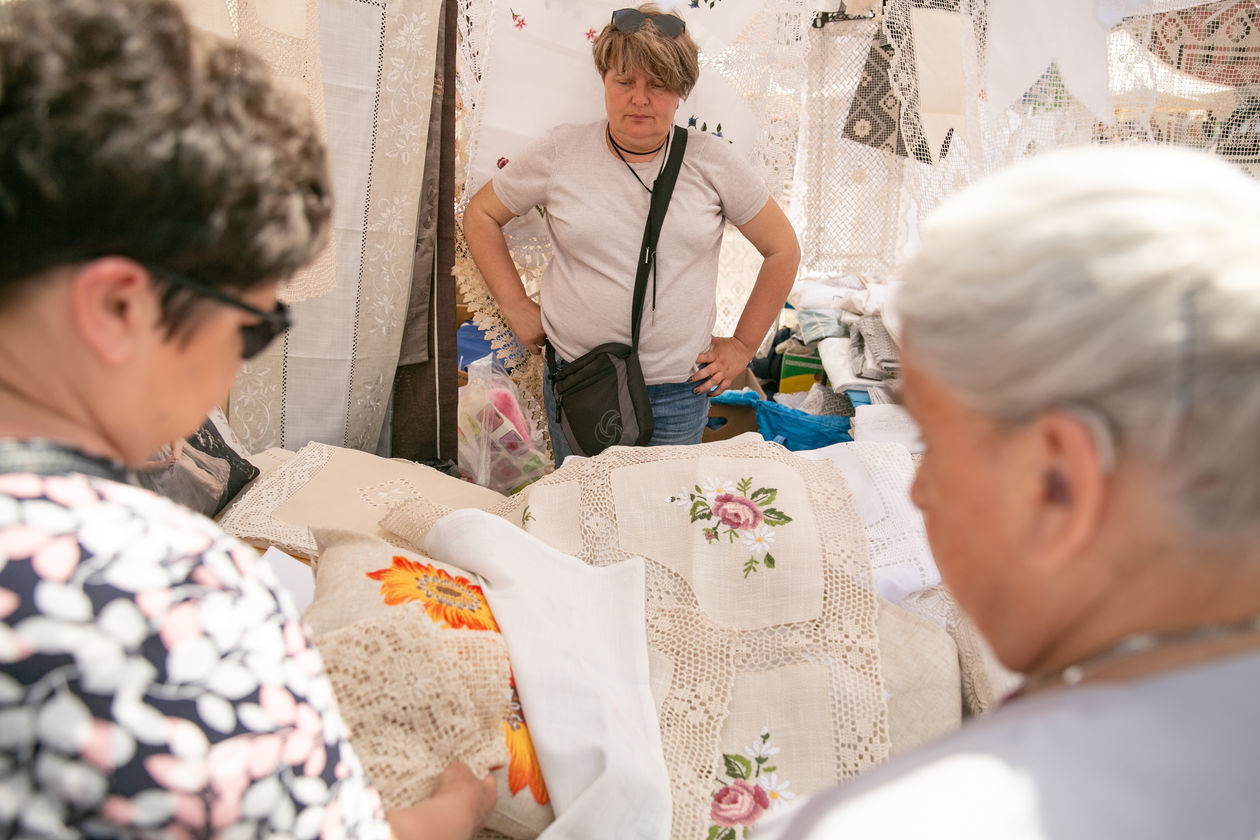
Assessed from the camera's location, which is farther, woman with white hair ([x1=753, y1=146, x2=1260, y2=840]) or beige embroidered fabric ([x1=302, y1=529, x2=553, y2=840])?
beige embroidered fabric ([x1=302, y1=529, x2=553, y2=840])

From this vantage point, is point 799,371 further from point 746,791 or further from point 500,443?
point 746,791

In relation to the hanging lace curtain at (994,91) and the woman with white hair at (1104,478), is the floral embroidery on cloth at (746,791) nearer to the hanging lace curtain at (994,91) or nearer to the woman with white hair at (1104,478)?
the woman with white hair at (1104,478)

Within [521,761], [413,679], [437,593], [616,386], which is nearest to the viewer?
[413,679]

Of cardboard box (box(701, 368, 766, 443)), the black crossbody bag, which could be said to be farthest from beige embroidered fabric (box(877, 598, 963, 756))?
cardboard box (box(701, 368, 766, 443))

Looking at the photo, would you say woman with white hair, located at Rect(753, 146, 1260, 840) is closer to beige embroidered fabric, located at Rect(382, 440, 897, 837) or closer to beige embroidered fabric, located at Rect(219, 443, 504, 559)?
beige embroidered fabric, located at Rect(382, 440, 897, 837)

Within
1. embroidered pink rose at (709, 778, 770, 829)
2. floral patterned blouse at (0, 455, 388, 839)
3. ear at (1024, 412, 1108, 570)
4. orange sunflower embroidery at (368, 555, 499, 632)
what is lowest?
embroidered pink rose at (709, 778, 770, 829)

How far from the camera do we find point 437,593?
1533 millimetres

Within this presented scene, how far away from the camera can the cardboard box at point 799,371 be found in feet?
14.1

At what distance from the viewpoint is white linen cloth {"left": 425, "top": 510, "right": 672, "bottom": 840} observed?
4.61 feet

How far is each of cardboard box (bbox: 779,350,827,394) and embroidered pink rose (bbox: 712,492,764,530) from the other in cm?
243

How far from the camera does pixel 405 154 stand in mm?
2854

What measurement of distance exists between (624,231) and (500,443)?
118 centimetres

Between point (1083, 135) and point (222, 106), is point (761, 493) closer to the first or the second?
point (222, 106)

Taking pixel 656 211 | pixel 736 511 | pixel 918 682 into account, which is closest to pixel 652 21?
pixel 656 211
